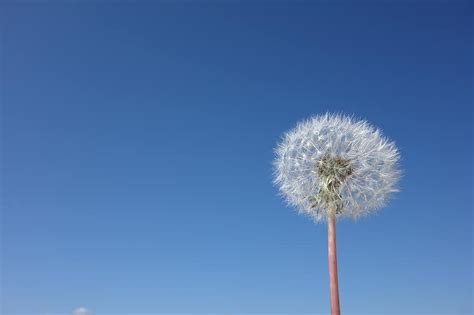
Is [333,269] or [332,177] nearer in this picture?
[333,269]

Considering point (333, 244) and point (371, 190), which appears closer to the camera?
point (333, 244)

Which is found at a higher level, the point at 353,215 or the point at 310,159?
the point at 310,159

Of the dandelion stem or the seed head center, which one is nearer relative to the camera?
the dandelion stem

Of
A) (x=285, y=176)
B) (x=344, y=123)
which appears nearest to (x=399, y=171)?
(x=344, y=123)

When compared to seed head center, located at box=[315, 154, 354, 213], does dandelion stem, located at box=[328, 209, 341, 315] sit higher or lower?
lower

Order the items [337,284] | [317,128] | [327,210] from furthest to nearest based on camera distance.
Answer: [317,128] < [327,210] < [337,284]

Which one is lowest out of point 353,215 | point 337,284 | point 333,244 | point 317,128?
point 337,284

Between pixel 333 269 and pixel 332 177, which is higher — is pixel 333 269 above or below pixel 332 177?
below

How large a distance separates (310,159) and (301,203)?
2.52 metres

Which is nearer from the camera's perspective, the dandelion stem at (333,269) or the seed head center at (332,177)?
the dandelion stem at (333,269)

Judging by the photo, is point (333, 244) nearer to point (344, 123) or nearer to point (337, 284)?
point (337, 284)

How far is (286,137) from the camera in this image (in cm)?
3428

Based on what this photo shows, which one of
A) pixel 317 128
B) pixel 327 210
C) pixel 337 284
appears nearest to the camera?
pixel 337 284

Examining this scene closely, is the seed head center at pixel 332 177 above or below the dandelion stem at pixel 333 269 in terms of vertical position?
above
